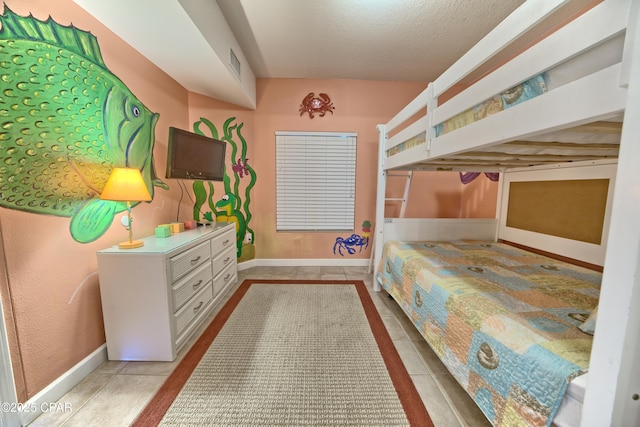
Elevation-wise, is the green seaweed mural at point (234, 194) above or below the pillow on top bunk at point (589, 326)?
above

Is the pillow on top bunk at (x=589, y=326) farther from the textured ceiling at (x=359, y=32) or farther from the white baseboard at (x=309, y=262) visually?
the white baseboard at (x=309, y=262)

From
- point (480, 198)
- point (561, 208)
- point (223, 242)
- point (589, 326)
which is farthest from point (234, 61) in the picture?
point (480, 198)

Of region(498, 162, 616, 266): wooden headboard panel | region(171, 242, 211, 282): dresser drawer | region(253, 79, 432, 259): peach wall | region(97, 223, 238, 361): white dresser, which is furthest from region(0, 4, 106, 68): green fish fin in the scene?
region(498, 162, 616, 266): wooden headboard panel

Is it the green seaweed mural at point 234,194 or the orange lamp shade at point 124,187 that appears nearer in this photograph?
the orange lamp shade at point 124,187

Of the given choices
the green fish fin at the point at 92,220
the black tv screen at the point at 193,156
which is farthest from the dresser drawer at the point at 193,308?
the black tv screen at the point at 193,156

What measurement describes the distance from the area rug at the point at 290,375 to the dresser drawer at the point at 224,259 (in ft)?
1.28

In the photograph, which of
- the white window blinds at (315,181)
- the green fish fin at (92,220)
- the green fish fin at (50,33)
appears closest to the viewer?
the green fish fin at (50,33)

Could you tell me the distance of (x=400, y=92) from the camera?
3254 millimetres

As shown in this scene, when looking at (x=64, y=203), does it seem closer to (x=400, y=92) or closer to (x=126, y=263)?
(x=126, y=263)

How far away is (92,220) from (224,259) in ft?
3.66

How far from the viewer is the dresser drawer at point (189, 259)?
1614 mm

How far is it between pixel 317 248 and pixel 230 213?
4.21 feet

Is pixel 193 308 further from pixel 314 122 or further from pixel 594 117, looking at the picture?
pixel 314 122

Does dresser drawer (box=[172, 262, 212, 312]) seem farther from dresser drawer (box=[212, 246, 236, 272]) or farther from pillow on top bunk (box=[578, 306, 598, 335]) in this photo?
pillow on top bunk (box=[578, 306, 598, 335])
